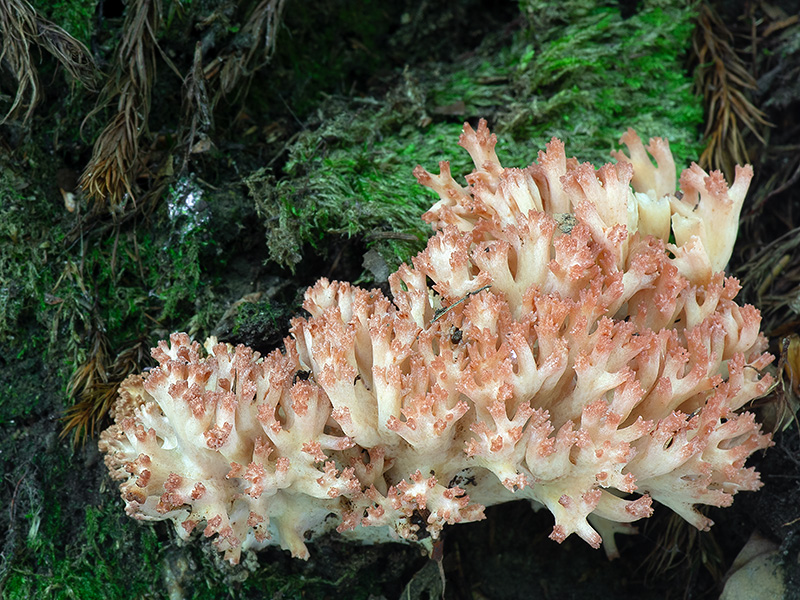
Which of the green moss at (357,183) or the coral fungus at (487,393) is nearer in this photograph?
the coral fungus at (487,393)

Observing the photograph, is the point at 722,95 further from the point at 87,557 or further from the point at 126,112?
the point at 87,557

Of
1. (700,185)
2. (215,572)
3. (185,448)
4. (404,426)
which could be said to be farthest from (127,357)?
(700,185)

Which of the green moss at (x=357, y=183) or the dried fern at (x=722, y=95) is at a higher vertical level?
the dried fern at (x=722, y=95)

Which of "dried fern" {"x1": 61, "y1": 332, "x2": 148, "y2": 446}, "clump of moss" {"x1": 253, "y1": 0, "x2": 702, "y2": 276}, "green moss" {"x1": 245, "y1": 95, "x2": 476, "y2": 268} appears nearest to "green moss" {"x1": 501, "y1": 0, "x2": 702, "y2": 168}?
"clump of moss" {"x1": 253, "y1": 0, "x2": 702, "y2": 276}

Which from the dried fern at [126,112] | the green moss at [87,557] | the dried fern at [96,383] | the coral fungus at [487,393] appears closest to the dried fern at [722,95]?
the coral fungus at [487,393]

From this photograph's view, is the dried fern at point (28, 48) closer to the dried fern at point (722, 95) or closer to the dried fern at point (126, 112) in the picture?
the dried fern at point (126, 112)

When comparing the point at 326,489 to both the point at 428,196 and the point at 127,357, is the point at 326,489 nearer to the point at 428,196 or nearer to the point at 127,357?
the point at 127,357
